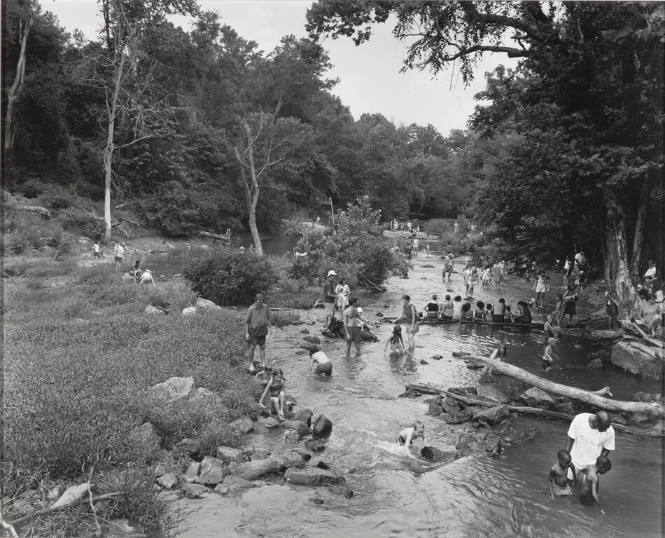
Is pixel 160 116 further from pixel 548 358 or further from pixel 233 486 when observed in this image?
pixel 233 486

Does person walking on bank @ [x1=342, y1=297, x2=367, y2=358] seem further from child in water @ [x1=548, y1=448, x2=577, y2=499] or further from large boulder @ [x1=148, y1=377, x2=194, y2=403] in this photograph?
child in water @ [x1=548, y1=448, x2=577, y2=499]

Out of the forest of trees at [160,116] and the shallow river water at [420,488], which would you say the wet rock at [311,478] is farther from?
the forest of trees at [160,116]

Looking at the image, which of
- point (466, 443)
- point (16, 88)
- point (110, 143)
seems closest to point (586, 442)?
point (466, 443)

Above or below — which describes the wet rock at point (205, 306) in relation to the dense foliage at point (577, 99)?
below

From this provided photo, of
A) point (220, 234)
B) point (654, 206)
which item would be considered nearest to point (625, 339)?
point (654, 206)

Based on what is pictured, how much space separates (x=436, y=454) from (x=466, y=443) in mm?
875

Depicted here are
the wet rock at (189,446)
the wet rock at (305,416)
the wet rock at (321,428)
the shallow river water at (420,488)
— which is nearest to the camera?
the shallow river water at (420,488)

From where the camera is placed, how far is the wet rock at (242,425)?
10.3 metres

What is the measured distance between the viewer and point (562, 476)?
8.50 meters

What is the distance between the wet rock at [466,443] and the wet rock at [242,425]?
4297mm

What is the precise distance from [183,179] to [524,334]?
123 feet

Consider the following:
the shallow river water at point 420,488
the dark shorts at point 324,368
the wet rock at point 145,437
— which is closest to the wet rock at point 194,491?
the shallow river water at point 420,488

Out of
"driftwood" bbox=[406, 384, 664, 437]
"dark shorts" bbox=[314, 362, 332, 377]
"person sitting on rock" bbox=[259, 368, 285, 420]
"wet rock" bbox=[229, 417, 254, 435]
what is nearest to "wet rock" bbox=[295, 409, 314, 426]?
"person sitting on rock" bbox=[259, 368, 285, 420]

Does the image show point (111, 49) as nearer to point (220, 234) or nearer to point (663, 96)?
point (220, 234)
